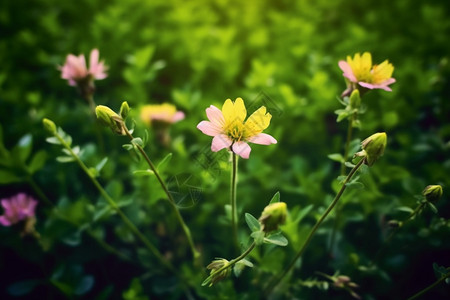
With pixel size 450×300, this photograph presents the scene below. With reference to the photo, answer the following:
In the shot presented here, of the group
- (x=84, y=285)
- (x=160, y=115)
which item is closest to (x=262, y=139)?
(x=160, y=115)

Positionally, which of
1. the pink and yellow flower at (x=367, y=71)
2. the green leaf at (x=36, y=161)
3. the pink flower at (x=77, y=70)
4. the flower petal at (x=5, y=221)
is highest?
the pink and yellow flower at (x=367, y=71)

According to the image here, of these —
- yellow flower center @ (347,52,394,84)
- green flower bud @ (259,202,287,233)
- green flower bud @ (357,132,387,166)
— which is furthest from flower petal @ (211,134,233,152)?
yellow flower center @ (347,52,394,84)

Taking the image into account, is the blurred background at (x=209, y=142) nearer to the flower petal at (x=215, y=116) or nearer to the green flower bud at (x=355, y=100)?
the flower petal at (x=215, y=116)

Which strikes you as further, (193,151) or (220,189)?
(193,151)

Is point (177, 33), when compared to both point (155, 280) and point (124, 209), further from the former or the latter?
point (155, 280)

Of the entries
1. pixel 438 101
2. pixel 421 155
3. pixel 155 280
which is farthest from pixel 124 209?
pixel 438 101

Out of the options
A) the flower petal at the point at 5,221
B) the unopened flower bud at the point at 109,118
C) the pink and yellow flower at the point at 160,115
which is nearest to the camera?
the unopened flower bud at the point at 109,118

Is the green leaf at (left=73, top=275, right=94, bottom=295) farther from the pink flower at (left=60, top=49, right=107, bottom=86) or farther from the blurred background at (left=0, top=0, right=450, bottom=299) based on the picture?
the pink flower at (left=60, top=49, right=107, bottom=86)

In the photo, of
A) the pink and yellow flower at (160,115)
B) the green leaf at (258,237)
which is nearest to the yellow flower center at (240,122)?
the green leaf at (258,237)
